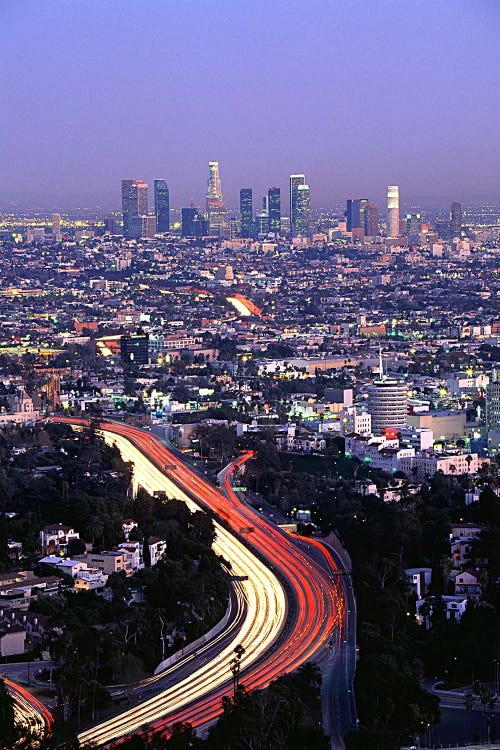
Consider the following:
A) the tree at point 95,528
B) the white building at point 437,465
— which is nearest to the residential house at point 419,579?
the tree at point 95,528

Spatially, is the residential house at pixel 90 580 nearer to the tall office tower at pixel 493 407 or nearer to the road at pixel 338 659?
the road at pixel 338 659

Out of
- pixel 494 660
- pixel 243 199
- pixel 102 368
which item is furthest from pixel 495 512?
pixel 243 199

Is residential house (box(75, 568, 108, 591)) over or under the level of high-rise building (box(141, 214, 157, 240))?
over

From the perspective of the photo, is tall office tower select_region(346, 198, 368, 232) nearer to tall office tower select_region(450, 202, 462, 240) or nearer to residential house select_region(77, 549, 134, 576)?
tall office tower select_region(450, 202, 462, 240)

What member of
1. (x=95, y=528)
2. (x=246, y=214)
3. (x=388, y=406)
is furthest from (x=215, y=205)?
(x=95, y=528)

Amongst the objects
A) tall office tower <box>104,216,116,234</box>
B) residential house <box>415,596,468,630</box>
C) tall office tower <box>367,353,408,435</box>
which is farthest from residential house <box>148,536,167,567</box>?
tall office tower <box>104,216,116,234</box>

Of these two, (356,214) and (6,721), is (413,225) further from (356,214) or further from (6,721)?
(6,721)
